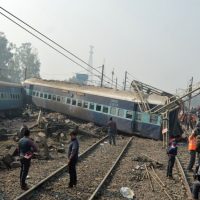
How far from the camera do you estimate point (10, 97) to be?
3759 cm

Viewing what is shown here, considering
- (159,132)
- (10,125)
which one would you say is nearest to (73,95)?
(10,125)

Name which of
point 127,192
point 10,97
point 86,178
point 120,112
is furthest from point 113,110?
point 127,192

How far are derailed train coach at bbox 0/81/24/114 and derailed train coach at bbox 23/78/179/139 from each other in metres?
1.67

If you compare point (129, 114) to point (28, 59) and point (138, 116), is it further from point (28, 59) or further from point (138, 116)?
point (28, 59)

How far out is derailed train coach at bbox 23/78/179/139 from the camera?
29.0 m

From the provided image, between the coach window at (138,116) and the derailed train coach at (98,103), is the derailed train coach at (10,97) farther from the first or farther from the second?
the coach window at (138,116)

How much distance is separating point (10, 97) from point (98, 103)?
379 inches

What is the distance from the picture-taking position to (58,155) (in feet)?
62.0

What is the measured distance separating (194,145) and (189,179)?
201 centimetres

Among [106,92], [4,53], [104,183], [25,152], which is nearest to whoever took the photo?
[25,152]

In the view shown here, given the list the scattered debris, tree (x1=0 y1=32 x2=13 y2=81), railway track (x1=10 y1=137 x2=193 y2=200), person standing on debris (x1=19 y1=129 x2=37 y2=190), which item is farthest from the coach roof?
tree (x1=0 y1=32 x2=13 y2=81)

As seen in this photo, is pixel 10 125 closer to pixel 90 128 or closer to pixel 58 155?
pixel 90 128

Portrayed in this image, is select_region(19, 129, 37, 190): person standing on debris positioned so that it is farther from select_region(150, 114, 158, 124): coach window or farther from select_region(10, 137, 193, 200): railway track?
select_region(150, 114, 158, 124): coach window

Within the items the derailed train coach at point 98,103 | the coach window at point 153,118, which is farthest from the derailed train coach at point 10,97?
the coach window at point 153,118
